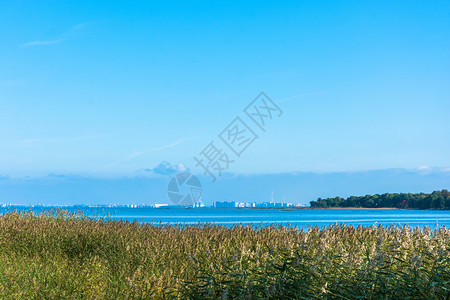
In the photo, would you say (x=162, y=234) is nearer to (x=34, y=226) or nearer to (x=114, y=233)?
(x=114, y=233)

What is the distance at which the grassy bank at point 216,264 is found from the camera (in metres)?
5.90

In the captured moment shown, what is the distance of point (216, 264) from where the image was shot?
24.8 ft

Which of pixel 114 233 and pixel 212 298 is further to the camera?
pixel 114 233

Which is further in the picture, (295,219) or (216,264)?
(295,219)

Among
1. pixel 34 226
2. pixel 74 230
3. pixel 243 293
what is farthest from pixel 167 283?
pixel 34 226

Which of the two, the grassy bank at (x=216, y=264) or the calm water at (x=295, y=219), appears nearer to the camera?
the grassy bank at (x=216, y=264)

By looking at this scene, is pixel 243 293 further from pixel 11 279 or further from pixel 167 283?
pixel 11 279

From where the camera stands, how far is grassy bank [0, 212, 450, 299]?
5.90 meters

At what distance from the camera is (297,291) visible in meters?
5.97

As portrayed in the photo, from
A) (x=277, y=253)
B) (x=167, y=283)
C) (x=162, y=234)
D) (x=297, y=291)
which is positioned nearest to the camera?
(x=297, y=291)

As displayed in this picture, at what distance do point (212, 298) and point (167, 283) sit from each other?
1165mm

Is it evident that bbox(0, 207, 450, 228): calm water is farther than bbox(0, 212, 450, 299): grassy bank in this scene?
Yes

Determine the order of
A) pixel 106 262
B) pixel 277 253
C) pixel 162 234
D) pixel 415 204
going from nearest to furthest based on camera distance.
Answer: pixel 277 253 < pixel 106 262 < pixel 162 234 < pixel 415 204

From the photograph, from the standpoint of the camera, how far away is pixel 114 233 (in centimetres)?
1189
